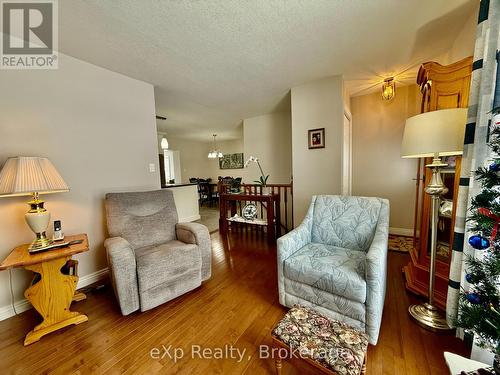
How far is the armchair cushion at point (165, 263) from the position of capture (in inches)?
64.4

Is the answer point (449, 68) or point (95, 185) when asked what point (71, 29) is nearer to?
point (95, 185)

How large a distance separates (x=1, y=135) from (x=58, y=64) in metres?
0.86

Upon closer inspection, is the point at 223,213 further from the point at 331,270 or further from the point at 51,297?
the point at 331,270

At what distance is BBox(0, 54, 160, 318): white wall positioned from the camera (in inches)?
68.8

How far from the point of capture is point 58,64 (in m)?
1.97

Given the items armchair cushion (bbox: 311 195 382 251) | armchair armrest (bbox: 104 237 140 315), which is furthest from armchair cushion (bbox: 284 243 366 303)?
armchair armrest (bbox: 104 237 140 315)

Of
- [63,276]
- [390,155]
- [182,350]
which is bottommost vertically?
[182,350]

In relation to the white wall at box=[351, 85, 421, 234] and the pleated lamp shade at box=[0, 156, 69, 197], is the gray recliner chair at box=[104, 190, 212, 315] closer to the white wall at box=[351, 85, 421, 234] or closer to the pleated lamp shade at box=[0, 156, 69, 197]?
the pleated lamp shade at box=[0, 156, 69, 197]

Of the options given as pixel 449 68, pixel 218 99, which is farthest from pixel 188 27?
pixel 449 68

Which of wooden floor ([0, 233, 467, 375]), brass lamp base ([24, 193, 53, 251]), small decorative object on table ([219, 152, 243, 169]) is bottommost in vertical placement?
wooden floor ([0, 233, 467, 375])

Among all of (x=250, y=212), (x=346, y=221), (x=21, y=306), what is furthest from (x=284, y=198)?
(x=21, y=306)

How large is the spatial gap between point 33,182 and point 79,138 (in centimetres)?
85

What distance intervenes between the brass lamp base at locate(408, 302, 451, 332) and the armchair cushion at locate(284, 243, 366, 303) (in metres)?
0.55

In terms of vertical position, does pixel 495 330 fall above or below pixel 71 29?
below
